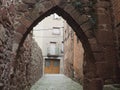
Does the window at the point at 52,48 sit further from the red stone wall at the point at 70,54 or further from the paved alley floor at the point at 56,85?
the paved alley floor at the point at 56,85

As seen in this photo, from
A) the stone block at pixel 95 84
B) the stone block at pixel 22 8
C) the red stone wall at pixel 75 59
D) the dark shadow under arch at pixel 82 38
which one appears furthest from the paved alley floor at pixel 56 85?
the stone block at pixel 22 8

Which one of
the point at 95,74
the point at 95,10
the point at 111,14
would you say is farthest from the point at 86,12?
the point at 95,74

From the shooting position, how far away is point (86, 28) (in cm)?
479

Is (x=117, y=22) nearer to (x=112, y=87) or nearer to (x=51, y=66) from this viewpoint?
(x=112, y=87)

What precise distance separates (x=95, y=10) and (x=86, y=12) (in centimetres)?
21

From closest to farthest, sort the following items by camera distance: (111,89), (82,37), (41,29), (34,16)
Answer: (111,89) → (34,16) → (82,37) → (41,29)

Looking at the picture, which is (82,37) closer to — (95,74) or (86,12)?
(86,12)

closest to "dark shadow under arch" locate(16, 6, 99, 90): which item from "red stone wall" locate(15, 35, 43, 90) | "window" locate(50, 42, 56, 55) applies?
"red stone wall" locate(15, 35, 43, 90)

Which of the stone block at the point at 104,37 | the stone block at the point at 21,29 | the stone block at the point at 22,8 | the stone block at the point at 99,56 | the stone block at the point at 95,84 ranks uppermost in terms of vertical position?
the stone block at the point at 22,8

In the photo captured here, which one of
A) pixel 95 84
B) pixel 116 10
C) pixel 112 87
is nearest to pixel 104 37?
pixel 116 10

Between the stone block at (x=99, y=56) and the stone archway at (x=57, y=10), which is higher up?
the stone archway at (x=57, y=10)

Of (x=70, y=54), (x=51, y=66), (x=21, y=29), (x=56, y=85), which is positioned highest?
(x=21, y=29)

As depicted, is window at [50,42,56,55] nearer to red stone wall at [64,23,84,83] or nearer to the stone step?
red stone wall at [64,23,84,83]

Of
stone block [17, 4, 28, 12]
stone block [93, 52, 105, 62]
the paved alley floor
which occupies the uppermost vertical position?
stone block [17, 4, 28, 12]
